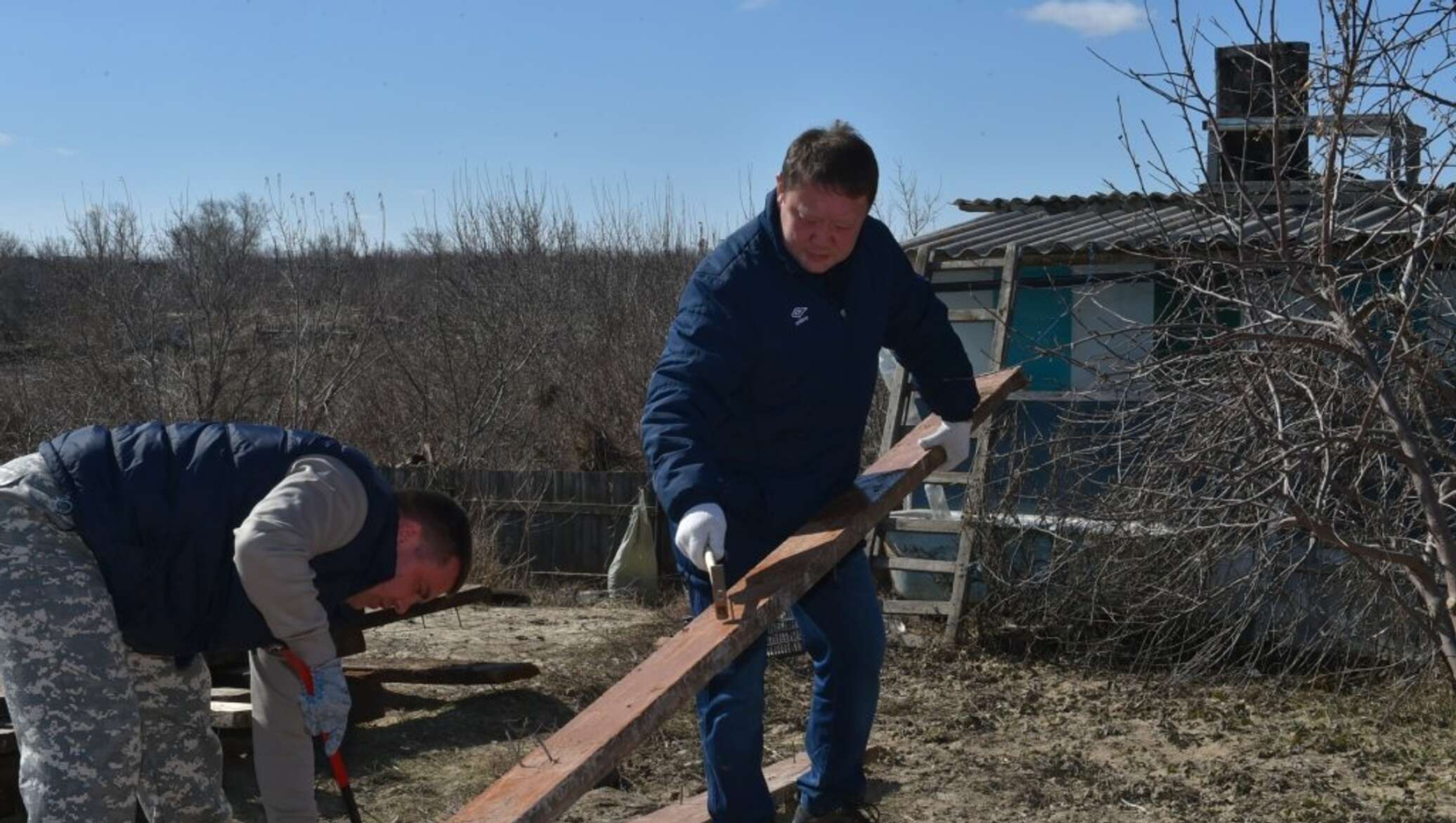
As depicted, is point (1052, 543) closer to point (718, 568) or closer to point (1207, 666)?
point (1207, 666)

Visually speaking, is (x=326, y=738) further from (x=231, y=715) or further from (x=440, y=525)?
(x=231, y=715)

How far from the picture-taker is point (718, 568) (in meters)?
3.23

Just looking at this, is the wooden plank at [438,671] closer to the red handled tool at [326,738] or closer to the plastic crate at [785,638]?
the plastic crate at [785,638]

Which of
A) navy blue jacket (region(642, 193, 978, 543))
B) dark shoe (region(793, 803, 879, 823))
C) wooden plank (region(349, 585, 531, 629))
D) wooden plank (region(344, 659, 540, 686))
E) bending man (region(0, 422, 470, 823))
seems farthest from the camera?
wooden plank (region(344, 659, 540, 686))

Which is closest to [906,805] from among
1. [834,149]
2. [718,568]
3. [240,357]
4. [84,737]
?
[718,568]

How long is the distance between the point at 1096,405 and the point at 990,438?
0.62 m

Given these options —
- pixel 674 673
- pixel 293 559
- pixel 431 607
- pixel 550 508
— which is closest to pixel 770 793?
pixel 674 673

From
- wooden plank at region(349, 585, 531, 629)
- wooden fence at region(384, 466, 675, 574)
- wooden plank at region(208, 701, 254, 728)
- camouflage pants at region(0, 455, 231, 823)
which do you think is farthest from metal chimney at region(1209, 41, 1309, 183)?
wooden fence at region(384, 466, 675, 574)

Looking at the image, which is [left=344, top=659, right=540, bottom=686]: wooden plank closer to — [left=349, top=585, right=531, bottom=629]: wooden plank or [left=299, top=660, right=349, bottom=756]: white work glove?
[left=349, top=585, right=531, bottom=629]: wooden plank

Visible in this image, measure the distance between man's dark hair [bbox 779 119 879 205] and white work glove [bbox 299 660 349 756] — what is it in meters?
1.48

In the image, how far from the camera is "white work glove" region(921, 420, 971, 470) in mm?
4129

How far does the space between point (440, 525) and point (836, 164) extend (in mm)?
1185

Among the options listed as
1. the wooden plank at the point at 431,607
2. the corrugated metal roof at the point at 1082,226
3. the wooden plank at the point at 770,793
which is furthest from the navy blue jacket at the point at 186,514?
the corrugated metal roof at the point at 1082,226

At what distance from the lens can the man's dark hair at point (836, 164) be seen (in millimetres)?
3402
